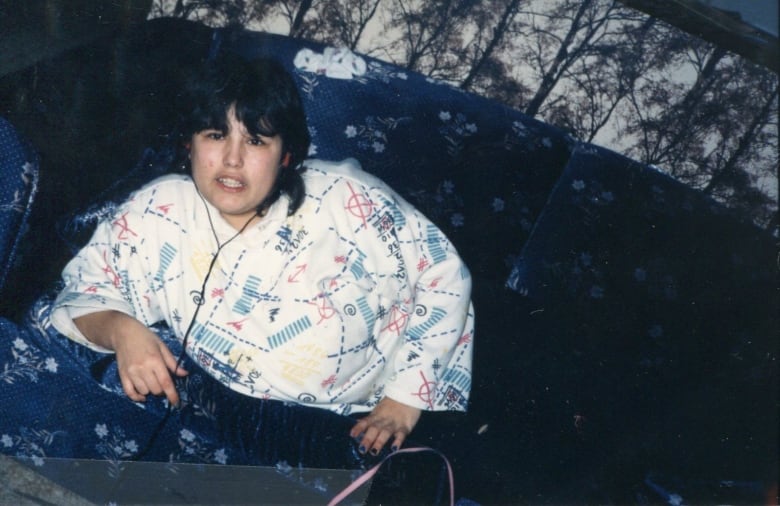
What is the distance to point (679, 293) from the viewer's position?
138cm

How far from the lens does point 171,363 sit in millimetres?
1038

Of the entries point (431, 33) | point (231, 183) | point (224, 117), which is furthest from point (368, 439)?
point (431, 33)

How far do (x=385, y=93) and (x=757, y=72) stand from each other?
1032 mm

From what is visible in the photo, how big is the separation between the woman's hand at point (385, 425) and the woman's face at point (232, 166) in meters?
0.56

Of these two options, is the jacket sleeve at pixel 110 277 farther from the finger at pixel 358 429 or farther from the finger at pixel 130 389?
the finger at pixel 358 429

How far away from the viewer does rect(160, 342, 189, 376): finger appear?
104 centimetres

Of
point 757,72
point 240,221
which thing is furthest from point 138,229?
point 757,72

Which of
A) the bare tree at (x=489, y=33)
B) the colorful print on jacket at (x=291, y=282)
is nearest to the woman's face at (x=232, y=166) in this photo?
the colorful print on jacket at (x=291, y=282)

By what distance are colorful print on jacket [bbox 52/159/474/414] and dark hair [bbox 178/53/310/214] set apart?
0.11 m

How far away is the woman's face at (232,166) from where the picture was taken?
3.26 ft

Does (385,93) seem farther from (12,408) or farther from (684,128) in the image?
(12,408)

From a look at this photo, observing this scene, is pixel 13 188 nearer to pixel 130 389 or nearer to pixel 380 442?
pixel 130 389

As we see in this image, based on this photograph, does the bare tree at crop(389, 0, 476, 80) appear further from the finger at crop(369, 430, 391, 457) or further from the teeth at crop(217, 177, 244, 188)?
the finger at crop(369, 430, 391, 457)

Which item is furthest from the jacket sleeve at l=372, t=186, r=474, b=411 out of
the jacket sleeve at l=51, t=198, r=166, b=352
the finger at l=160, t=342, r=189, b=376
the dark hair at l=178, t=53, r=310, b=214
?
the jacket sleeve at l=51, t=198, r=166, b=352
